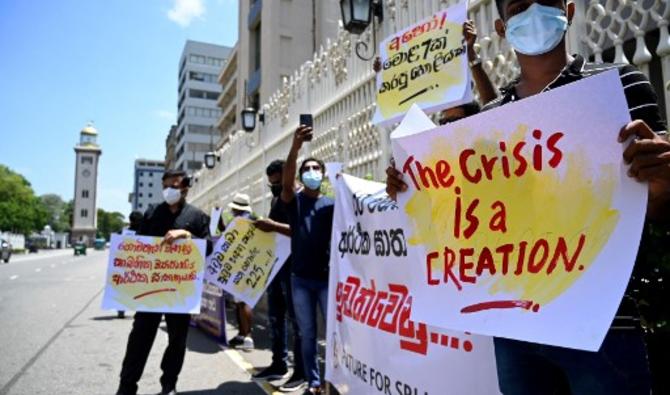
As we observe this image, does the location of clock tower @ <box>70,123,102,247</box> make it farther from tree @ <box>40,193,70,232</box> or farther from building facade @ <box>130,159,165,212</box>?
tree @ <box>40,193,70,232</box>

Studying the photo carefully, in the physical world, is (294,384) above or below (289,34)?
below

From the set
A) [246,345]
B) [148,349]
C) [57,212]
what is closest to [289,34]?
[246,345]

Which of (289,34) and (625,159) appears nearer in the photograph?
(625,159)

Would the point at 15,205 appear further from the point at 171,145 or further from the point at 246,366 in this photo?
the point at 246,366

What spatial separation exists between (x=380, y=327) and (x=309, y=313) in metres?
Result: 1.22

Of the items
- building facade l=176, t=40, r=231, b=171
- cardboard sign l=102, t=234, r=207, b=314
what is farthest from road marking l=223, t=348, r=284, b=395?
building facade l=176, t=40, r=231, b=171

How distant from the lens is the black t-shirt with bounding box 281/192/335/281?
4047mm

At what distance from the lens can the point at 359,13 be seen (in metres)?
6.29

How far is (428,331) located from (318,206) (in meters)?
1.76

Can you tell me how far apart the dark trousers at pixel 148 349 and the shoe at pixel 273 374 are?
0.95m

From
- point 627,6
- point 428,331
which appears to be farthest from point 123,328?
point 627,6

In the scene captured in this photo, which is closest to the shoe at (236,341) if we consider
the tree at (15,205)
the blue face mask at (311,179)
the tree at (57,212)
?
the blue face mask at (311,179)

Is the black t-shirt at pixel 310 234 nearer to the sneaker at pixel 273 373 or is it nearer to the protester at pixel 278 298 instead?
the protester at pixel 278 298

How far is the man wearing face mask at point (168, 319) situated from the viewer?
3994mm
